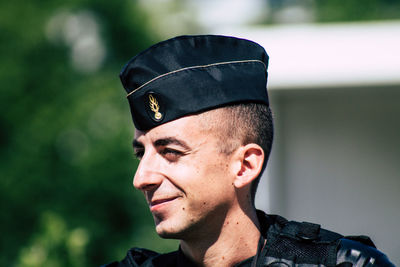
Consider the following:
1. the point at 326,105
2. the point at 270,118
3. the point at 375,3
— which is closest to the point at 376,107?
the point at 326,105

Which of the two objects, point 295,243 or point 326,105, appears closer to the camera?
point 295,243

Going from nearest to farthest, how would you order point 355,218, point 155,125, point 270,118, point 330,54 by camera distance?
point 155,125
point 270,118
point 330,54
point 355,218

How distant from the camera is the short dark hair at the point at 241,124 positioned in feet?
7.29

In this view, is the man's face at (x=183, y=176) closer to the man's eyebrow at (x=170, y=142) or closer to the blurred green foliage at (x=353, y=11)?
the man's eyebrow at (x=170, y=142)

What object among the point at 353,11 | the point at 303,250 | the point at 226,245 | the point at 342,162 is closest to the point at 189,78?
the point at 226,245

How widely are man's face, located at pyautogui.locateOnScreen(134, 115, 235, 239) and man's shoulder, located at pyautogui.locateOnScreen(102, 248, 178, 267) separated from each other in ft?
0.93

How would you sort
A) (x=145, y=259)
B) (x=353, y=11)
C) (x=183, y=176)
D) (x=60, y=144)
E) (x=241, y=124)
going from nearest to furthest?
(x=183, y=176) < (x=241, y=124) < (x=145, y=259) < (x=60, y=144) < (x=353, y=11)

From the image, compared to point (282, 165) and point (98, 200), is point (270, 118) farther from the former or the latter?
point (98, 200)

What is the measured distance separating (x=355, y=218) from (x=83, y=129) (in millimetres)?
3796

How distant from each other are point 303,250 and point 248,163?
0.38 meters

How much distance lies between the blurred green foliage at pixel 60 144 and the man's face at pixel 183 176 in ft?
16.0

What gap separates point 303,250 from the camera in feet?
7.36

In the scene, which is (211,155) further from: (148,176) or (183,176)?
(148,176)

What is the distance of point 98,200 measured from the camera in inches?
306
